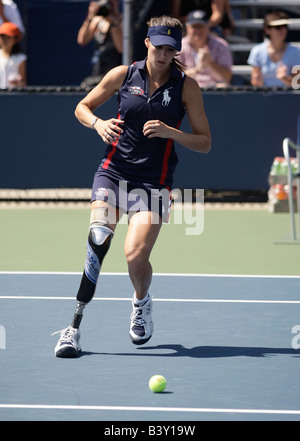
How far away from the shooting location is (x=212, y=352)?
5934mm

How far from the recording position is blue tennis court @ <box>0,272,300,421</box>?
4746 millimetres

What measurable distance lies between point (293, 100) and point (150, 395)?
334 inches

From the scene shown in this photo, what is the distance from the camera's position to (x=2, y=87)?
1382 cm

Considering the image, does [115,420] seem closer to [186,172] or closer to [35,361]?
[35,361]

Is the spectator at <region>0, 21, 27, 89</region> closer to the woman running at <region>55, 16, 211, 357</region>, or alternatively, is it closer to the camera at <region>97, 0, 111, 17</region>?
the camera at <region>97, 0, 111, 17</region>

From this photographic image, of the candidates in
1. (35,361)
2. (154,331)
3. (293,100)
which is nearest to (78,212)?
(293,100)

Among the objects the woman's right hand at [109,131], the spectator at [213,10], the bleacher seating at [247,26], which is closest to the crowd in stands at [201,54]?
the spectator at [213,10]

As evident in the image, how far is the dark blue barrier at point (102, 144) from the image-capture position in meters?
12.8

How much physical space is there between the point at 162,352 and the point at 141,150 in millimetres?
1248

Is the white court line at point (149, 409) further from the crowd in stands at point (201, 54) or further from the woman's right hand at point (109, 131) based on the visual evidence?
the crowd in stands at point (201, 54)

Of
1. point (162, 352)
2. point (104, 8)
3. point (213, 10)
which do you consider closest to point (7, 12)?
point (104, 8)

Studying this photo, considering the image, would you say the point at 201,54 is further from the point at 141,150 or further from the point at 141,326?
the point at 141,326

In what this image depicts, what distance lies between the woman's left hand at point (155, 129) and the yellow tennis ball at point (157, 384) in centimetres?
152

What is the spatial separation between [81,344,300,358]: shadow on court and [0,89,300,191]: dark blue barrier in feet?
22.6
